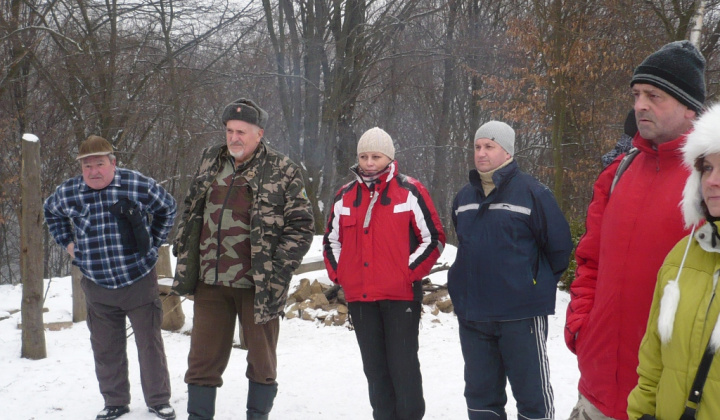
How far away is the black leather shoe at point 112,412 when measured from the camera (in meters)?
4.13

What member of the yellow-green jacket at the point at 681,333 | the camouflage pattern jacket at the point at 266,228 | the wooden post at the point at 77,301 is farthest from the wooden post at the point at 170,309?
the yellow-green jacket at the point at 681,333

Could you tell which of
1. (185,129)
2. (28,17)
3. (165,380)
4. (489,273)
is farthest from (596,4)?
(28,17)

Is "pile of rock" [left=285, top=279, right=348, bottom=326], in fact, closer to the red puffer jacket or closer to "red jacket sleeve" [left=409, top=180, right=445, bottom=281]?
"red jacket sleeve" [left=409, top=180, right=445, bottom=281]

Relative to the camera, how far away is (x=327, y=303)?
7.32 meters

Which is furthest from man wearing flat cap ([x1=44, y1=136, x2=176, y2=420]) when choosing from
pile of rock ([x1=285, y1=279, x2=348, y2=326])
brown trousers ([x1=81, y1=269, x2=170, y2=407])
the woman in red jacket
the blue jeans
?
pile of rock ([x1=285, y1=279, x2=348, y2=326])

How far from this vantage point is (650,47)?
948cm

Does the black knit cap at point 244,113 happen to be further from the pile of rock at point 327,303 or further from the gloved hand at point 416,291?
the pile of rock at point 327,303

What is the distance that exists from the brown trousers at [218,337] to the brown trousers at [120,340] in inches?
26.0

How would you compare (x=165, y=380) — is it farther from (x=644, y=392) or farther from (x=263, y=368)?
(x=644, y=392)

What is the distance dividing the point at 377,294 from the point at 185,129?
13.6 m

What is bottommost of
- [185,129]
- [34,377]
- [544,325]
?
[34,377]

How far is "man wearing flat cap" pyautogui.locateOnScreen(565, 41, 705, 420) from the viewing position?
2.19 m

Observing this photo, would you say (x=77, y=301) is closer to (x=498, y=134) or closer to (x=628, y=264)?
(x=498, y=134)

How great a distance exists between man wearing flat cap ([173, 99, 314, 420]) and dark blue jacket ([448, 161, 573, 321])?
1.07 m
